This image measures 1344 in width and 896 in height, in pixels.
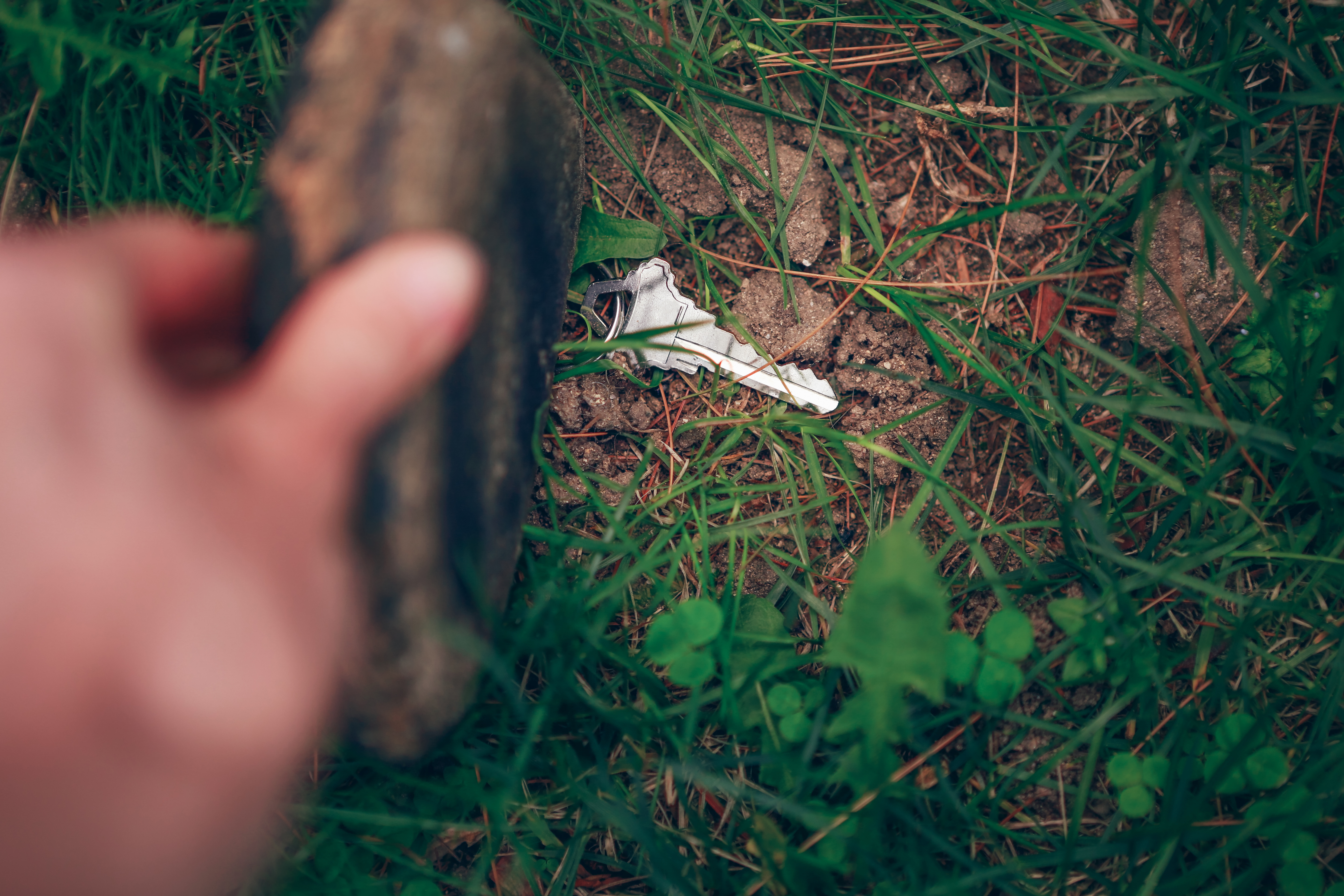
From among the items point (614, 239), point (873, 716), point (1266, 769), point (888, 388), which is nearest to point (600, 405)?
point (614, 239)

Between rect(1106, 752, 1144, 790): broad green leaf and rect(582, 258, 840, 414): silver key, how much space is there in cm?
115

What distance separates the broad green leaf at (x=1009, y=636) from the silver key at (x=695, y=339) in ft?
2.36

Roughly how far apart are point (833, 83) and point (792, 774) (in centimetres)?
193

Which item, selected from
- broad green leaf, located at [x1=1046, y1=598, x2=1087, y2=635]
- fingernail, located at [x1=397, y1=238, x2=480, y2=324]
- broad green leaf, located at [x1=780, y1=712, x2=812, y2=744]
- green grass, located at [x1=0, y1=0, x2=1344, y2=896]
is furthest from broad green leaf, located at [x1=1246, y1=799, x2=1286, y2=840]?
fingernail, located at [x1=397, y1=238, x2=480, y2=324]

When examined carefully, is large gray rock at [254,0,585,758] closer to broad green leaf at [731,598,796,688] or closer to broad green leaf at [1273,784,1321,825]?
broad green leaf at [731,598,796,688]

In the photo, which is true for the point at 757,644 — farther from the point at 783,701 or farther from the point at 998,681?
the point at 998,681

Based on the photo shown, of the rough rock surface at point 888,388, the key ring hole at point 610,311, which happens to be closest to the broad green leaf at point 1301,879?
the rough rock surface at point 888,388

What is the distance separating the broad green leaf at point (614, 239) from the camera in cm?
206

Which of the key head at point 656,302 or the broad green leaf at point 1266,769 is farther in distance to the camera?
the key head at point 656,302

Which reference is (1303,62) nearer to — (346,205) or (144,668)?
(346,205)

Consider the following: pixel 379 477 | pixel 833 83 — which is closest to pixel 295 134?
pixel 379 477

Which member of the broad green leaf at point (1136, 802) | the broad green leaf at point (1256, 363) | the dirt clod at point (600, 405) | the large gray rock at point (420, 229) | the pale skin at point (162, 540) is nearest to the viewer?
the pale skin at point (162, 540)

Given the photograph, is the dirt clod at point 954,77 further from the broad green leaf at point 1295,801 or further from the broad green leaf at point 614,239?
the broad green leaf at point 1295,801

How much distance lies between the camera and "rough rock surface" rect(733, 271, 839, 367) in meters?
2.10
